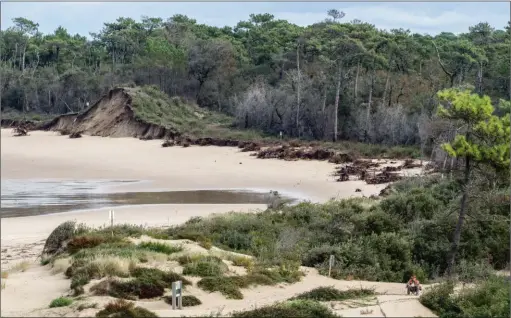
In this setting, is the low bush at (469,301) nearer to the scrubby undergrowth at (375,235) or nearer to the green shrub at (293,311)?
the green shrub at (293,311)

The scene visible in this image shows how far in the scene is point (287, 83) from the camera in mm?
49438

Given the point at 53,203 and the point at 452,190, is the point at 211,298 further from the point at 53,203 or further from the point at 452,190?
the point at 53,203

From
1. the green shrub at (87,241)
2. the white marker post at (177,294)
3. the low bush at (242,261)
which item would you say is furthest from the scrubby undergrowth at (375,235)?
the white marker post at (177,294)

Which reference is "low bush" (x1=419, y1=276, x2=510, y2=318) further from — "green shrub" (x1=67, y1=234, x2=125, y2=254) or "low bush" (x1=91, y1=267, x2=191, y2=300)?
"green shrub" (x1=67, y1=234, x2=125, y2=254)

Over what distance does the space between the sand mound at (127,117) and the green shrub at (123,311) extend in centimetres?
3487

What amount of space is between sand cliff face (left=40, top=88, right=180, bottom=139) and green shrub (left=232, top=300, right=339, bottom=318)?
34827 mm

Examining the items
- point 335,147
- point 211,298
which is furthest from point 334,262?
point 335,147

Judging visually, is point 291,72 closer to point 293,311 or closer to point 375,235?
point 375,235

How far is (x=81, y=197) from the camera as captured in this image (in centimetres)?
2534

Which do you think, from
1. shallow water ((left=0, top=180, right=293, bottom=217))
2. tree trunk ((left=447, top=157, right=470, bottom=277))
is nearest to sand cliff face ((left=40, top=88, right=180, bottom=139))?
shallow water ((left=0, top=180, right=293, bottom=217))

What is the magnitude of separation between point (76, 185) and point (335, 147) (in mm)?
16165

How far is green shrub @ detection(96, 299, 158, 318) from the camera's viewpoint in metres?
8.97

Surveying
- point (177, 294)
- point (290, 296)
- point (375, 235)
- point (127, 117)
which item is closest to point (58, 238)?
point (177, 294)

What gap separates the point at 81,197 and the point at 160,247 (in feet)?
40.4
